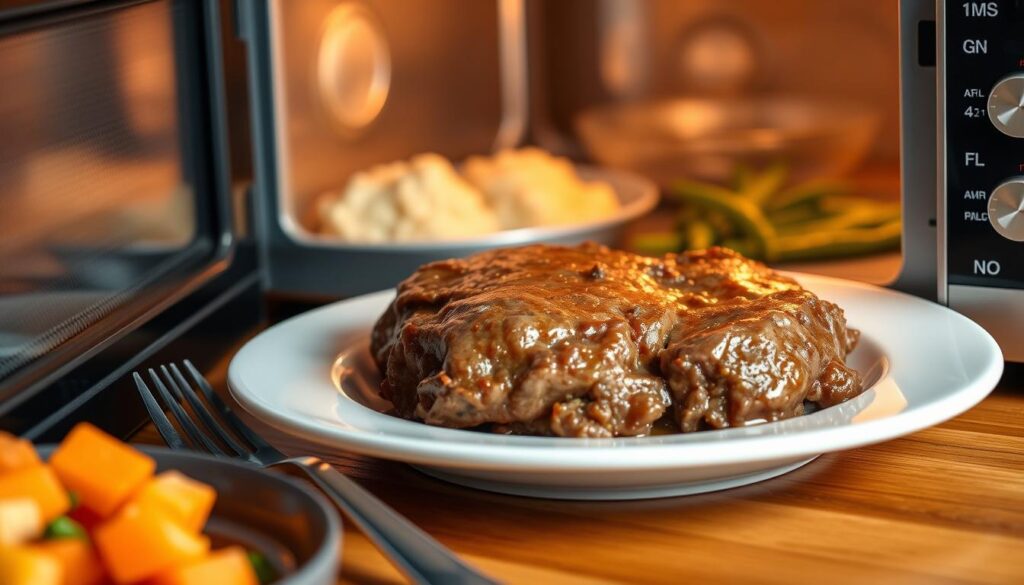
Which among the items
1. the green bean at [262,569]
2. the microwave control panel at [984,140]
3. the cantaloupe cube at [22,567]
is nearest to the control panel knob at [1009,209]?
the microwave control panel at [984,140]

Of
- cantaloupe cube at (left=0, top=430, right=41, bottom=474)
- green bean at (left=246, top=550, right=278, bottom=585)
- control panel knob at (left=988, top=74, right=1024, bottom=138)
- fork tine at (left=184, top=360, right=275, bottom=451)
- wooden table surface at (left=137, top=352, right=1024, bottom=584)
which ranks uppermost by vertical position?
control panel knob at (left=988, top=74, right=1024, bottom=138)

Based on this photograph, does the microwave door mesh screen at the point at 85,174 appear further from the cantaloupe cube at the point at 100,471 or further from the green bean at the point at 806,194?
the green bean at the point at 806,194

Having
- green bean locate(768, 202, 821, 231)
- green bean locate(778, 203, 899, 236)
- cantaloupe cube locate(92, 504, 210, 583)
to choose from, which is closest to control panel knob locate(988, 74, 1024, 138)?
green bean locate(778, 203, 899, 236)

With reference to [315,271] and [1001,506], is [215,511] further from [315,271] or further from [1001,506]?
[315,271]

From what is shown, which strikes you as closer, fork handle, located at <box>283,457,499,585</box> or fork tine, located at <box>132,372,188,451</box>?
fork handle, located at <box>283,457,499,585</box>

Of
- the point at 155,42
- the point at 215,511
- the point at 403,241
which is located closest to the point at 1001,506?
the point at 215,511

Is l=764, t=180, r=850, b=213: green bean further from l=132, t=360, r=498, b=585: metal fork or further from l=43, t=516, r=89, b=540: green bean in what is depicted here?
l=43, t=516, r=89, b=540: green bean
